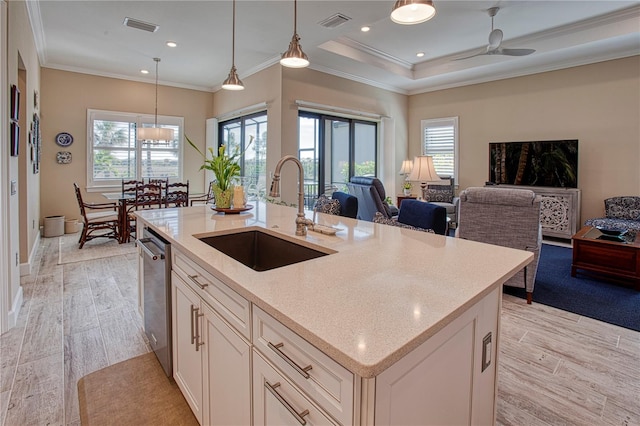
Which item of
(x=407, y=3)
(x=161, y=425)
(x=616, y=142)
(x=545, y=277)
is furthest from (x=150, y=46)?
(x=616, y=142)

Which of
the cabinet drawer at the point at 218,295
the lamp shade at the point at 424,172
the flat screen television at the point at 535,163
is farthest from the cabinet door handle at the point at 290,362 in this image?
the flat screen television at the point at 535,163

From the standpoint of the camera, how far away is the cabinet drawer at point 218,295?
119 centimetres

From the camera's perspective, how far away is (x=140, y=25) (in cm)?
441

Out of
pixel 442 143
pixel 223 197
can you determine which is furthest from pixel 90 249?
pixel 442 143

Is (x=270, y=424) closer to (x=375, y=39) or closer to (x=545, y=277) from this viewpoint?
(x=545, y=277)

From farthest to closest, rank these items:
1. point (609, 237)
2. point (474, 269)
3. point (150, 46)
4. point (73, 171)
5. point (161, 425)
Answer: point (73, 171), point (150, 46), point (609, 237), point (161, 425), point (474, 269)

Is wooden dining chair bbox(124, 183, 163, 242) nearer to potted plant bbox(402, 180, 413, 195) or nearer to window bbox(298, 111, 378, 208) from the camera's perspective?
window bbox(298, 111, 378, 208)

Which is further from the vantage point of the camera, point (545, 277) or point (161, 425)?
point (545, 277)

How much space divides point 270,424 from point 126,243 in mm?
5298

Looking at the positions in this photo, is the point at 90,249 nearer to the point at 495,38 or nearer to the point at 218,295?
the point at 218,295

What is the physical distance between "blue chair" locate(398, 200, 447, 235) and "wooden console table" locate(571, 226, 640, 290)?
2029mm

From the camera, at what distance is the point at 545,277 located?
3.99 m

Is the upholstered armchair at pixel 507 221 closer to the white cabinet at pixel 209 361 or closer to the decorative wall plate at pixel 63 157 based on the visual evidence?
the white cabinet at pixel 209 361

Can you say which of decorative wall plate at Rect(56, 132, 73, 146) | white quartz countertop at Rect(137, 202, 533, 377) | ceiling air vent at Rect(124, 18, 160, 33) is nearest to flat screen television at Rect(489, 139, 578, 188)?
white quartz countertop at Rect(137, 202, 533, 377)
